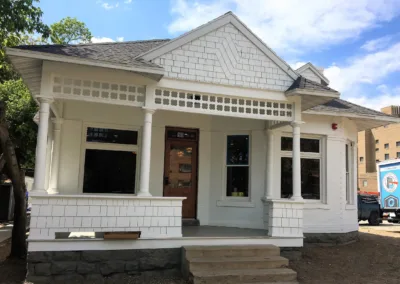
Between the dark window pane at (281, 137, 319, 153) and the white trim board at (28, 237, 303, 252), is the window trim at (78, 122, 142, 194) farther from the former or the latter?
the dark window pane at (281, 137, 319, 153)

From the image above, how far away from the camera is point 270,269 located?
648cm

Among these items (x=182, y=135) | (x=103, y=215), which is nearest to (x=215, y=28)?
(x=182, y=135)

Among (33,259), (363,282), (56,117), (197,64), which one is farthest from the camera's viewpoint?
(56,117)

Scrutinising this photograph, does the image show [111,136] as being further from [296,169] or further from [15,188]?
[296,169]

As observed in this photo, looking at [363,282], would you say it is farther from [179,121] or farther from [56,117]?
[56,117]

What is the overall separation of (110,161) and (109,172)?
263 millimetres

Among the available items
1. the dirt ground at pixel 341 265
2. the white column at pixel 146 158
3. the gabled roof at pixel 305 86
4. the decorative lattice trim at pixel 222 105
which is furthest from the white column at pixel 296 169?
the white column at pixel 146 158

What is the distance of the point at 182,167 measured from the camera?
9531 millimetres

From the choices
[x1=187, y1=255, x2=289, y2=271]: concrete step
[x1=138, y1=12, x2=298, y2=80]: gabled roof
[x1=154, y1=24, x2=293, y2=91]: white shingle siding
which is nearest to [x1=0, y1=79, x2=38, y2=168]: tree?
[x1=138, y1=12, x2=298, y2=80]: gabled roof

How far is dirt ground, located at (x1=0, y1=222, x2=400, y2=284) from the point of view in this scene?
22.1 ft

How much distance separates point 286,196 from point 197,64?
420 cm

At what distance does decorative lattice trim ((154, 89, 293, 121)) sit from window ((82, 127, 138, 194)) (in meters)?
2.01

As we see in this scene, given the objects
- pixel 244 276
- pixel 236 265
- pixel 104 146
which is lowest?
pixel 244 276

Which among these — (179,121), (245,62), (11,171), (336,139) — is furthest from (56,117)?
(336,139)
